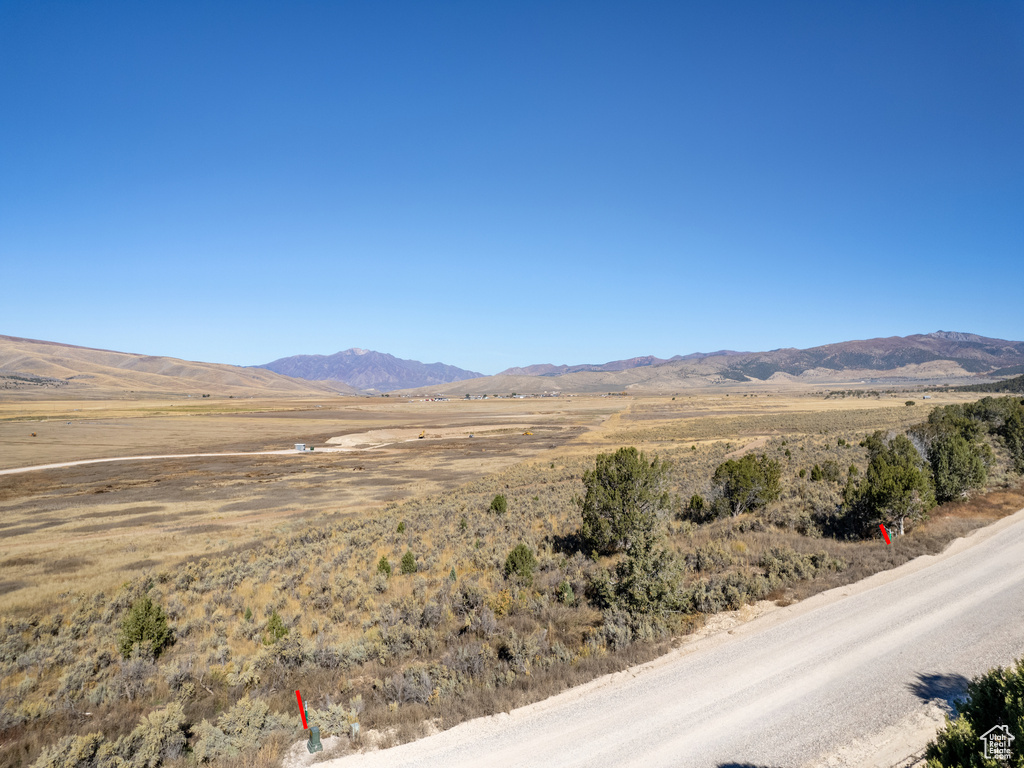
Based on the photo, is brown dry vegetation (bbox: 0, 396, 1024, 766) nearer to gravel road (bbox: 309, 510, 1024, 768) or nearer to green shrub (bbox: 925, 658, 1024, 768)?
gravel road (bbox: 309, 510, 1024, 768)

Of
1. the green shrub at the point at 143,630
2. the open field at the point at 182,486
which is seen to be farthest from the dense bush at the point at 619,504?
the open field at the point at 182,486

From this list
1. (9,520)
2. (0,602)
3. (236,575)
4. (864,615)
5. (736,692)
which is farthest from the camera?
(9,520)

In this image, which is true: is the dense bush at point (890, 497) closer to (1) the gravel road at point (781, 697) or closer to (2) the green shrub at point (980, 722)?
(1) the gravel road at point (781, 697)

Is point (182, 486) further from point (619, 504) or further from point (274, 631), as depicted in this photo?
point (619, 504)

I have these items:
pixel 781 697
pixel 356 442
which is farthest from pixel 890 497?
pixel 356 442

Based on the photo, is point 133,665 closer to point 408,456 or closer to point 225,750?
point 225,750

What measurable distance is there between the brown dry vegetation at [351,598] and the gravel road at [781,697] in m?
0.72

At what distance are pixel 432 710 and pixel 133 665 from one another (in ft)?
25.9

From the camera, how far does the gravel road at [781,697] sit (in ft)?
23.8

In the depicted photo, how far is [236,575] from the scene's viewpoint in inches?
715

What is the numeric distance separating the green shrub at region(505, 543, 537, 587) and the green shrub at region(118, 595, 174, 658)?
9758 mm

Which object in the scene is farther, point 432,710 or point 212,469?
point 212,469

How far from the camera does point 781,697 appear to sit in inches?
330

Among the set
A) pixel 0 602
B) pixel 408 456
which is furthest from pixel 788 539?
pixel 408 456
